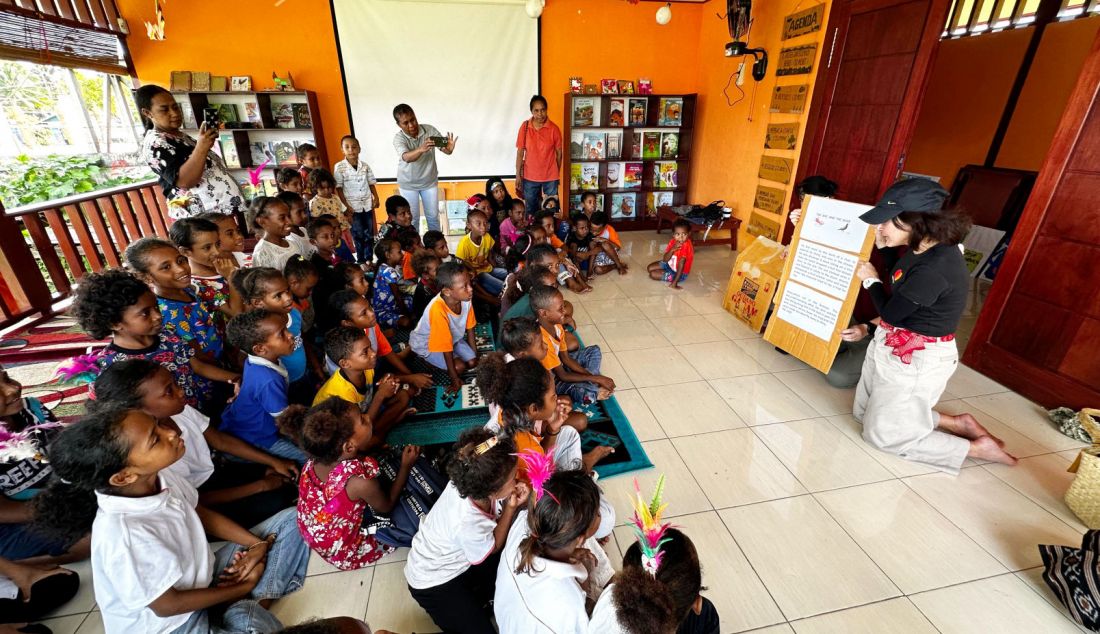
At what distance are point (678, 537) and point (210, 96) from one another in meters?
6.59

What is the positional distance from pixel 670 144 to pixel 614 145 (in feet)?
2.63

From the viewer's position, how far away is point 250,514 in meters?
1.87

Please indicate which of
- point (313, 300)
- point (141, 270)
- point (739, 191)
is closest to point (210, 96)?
point (313, 300)

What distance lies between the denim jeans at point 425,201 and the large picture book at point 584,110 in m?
2.36

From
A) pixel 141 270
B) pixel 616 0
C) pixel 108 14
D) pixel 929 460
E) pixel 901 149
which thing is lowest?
pixel 929 460

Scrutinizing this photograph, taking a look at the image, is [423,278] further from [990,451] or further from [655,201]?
[655,201]

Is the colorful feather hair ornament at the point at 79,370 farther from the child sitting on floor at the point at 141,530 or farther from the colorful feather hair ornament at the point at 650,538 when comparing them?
the colorful feather hair ornament at the point at 650,538

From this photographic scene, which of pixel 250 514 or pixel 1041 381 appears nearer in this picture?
pixel 250 514

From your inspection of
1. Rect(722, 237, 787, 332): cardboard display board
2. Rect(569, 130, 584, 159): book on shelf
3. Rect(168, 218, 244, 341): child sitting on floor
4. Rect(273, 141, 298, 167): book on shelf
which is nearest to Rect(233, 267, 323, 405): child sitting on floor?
Rect(168, 218, 244, 341): child sitting on floor

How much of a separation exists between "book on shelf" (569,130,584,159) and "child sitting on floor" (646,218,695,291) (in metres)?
2.24

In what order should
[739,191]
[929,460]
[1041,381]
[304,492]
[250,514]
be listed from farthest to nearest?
[739,191]
[1041,381]
[929,460]
[250,514]
[304,492]

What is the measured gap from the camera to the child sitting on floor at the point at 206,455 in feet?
4.89

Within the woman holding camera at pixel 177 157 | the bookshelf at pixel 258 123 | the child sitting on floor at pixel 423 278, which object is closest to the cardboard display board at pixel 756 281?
the child sitting on floor at pixel 423 278

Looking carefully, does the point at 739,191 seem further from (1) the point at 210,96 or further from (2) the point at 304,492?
(1) the point at 210,96
